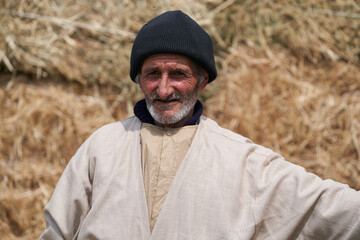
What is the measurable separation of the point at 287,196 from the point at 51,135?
178cm

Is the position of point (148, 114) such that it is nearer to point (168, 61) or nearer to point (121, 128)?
point (121, 128)

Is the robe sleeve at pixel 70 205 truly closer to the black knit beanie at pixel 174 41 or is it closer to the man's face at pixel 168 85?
the man's face at pixel 168 85

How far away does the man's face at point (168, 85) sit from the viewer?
1836 millimetres

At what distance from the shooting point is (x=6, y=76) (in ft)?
9.89

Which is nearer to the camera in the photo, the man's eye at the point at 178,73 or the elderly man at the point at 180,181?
the elderly man at the point at 180,181

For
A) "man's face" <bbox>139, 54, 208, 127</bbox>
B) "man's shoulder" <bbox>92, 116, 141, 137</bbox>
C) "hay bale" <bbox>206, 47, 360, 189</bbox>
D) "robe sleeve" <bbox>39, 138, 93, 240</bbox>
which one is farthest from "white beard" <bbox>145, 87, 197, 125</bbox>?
"hay bale" <bbox>206, 47, 360, 189</bbox>

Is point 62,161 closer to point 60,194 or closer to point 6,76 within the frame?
point 6,76

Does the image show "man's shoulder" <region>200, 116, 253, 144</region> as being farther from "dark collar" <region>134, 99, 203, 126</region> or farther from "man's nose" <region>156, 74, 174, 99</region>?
"man's nose" <region>156, 74, 174, 99</region>

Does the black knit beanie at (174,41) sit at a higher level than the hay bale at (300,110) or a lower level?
higher

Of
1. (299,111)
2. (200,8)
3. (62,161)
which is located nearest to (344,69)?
(299,111)

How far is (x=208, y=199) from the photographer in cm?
170

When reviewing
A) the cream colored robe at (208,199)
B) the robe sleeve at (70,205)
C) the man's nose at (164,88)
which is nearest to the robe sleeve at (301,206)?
the cream colored robe at (208,199)

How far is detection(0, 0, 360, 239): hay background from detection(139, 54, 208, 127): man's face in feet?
3.58

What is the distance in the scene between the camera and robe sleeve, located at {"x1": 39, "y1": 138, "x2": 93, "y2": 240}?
70.7 inches
